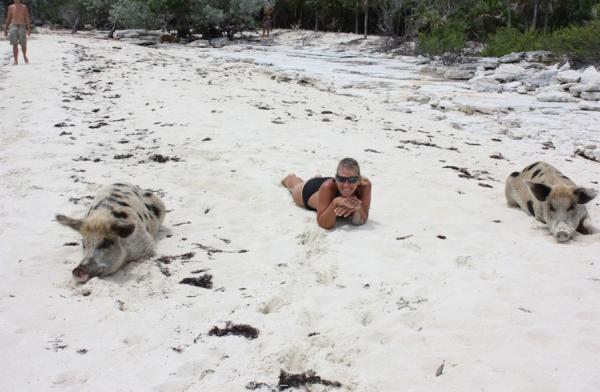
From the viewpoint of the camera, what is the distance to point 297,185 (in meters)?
6.92

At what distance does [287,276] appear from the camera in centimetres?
502

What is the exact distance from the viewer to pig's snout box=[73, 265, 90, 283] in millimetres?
4738

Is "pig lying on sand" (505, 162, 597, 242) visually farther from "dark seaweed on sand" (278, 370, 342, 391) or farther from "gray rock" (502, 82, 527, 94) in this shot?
"gray rock" (502, 82, 527, 94)

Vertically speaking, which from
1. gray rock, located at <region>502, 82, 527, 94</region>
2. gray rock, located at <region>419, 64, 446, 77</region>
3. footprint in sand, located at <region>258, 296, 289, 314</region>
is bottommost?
footprint in sand, located at <region>258, 296, 289, 314</region>

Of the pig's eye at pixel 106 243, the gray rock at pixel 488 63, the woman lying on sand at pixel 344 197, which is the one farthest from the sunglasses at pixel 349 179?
the gray rock at pixel 488 63

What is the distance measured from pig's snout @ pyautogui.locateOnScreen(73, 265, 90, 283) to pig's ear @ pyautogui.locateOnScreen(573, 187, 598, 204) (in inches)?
202

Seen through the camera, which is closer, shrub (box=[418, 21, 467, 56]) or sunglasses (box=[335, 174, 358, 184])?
sunglasses (box=[335, 174, 358, 184])

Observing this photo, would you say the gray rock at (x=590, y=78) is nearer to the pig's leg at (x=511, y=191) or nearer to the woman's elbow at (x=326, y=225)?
the pig's leg at (x=511, y=191)

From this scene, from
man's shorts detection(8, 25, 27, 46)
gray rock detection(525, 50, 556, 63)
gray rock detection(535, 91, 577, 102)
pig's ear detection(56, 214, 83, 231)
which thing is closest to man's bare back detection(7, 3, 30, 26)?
man's shorts detection(8, 25, 27, 46)

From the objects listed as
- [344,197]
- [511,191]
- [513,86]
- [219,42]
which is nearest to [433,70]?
[513,86]

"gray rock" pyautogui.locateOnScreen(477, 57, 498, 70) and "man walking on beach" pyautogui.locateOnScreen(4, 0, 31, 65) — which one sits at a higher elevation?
"man walking on beach" pyautogui.locateOnScreen(4, 0, 31, 65)

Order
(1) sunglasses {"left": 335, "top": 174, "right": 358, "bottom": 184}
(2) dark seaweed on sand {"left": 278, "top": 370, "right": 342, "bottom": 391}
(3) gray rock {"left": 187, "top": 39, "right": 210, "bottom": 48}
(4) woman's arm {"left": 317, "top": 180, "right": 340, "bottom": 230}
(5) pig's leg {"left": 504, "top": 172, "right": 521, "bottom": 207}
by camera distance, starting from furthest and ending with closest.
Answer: (3) gray rock {"left": 187, "top": 39, "right": 210, "bottom": 48}
(5) pig's leg {"left": 504, "top": 172, "right": 521, "bottom": 207}
(4) woman's arm {"left": 317, "top": 180, "right": 340, "bottom": 230}
(1) sunglasses {"left": 335, "top": 174, "right": 358, "bottom": 184}
(2) dark seaweed on sand {"left": 278, "top": 370, "right": 342, "bottom": 391}

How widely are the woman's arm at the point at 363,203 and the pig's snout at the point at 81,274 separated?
2820 millimetres

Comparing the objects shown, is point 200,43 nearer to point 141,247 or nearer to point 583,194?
point 141,247
